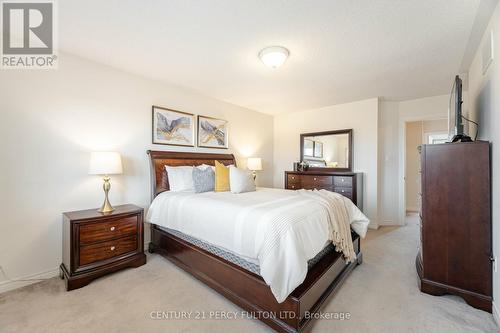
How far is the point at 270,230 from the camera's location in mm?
1524

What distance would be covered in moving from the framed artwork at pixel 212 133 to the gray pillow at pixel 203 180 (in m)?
0.84

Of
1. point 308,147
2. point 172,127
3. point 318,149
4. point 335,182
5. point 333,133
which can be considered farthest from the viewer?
point 308,147

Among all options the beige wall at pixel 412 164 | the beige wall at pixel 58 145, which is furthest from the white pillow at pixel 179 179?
the beige wall at pixel 412 164

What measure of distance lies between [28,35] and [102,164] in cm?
143

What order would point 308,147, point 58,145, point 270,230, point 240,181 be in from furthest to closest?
point 308,147 → point 240,181 → point 58,145 → point 270,230

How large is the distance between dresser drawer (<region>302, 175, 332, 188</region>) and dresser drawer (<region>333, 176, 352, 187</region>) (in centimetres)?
9

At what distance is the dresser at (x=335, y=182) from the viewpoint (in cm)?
382

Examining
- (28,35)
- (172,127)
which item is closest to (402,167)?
(172,127)

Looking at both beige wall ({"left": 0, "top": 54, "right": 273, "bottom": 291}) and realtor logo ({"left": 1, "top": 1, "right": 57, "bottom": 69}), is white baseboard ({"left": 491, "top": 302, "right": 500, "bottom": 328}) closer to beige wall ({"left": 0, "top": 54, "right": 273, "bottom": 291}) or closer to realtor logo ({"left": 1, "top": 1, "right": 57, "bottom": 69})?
beige wall ({"left": 0, "top": 54, "right": 273, "bottom": 291})

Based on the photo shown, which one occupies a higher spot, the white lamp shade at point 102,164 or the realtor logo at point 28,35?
Answer: the realtor logo at point 28,35

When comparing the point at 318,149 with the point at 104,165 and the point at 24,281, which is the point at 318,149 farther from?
the point at 24,281

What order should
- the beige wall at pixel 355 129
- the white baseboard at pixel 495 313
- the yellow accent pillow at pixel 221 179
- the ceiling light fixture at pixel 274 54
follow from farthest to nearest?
the beige wall at pixel 355 129
the yellow accent pillow at pixel 221 179
the ceiling light fixture at pixel 274 54
the white baseboard at pixel 495 313

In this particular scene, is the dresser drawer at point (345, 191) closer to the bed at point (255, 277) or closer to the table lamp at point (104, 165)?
the bed at point (255, 277)

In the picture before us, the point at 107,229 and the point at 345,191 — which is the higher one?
the point at 345,191
